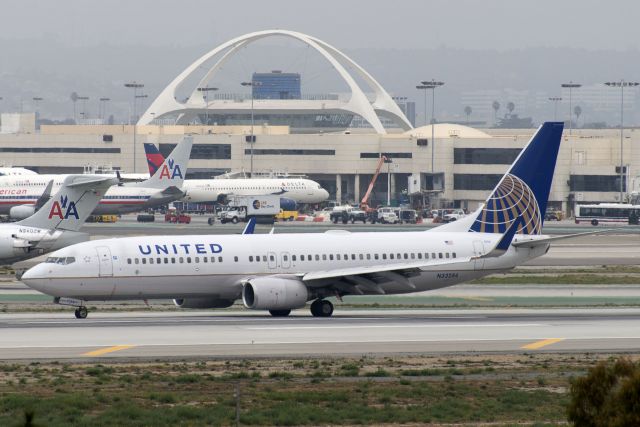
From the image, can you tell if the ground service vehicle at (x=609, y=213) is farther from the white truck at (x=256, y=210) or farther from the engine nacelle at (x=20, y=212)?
the engine nacelle at (x=20, y=212)

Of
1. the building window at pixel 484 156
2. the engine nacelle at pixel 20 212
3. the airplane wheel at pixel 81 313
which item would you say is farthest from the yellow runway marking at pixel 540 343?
the building window at pixel 484 156

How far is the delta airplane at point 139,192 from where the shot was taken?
442 ft

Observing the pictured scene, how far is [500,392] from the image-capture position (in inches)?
1328

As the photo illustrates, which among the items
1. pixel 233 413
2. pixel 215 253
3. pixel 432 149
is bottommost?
pixel 233 413

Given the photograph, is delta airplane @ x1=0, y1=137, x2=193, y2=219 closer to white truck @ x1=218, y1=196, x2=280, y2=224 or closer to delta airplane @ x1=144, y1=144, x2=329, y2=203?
white truck @ x1=218, y1=196, x2=280, y2=224

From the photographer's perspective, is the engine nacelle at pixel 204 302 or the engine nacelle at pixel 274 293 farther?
the engine nacelle at pixel 204 302

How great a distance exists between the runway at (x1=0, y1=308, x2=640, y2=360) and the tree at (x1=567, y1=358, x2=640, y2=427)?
63.0 ft

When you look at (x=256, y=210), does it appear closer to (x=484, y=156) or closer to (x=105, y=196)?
(x=105, y=196)

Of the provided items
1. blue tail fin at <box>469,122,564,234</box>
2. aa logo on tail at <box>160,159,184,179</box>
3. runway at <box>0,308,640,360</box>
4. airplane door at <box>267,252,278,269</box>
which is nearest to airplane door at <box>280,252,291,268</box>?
airplane door at <box>267,252,278,269</box>

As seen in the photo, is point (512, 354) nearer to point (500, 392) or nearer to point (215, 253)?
point (500, 392)

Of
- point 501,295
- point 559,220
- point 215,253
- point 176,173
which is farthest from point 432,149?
point 215,253

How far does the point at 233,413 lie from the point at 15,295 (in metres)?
36.4

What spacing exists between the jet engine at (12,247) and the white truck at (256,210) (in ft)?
255

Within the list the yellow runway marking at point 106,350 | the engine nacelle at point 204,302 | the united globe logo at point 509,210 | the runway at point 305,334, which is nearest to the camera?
the yellow runway marking at point 106,350
